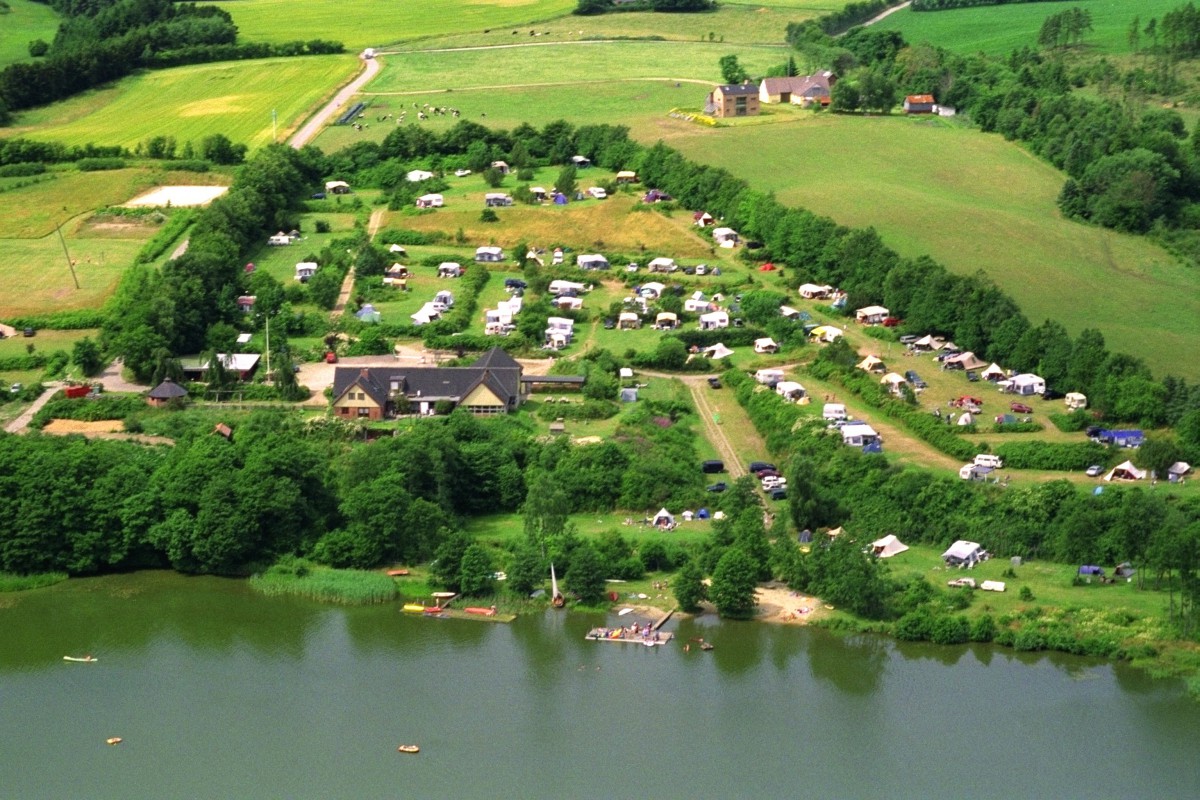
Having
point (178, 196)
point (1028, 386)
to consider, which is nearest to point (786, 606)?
point (1028, 386)

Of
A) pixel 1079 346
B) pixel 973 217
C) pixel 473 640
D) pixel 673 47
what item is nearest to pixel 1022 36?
pixel 673 47

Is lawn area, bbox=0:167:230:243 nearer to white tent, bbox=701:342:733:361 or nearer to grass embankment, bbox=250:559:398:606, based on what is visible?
white tent, bbox=701:342:733:361

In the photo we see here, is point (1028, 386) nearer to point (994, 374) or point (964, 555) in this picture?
point (994, 374)

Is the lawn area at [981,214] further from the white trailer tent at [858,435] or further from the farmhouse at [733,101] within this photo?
the white trailer tent at [858,435]

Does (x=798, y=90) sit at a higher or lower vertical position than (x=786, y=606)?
higher

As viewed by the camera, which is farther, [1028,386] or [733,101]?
[733,101]

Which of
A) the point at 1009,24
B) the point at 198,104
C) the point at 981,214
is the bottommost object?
the point at 981,214

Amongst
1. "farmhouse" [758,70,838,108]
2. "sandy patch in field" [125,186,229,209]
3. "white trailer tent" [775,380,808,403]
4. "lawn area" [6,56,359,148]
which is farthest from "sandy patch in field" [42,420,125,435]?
"farmhouse" [758,70,838,108]
